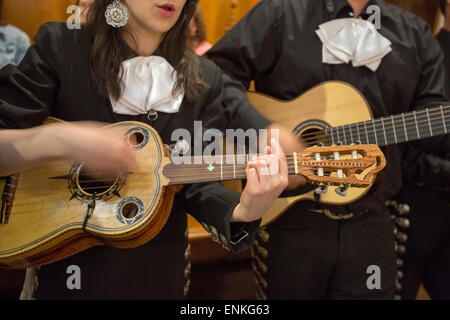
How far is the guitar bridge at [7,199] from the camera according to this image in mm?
1352

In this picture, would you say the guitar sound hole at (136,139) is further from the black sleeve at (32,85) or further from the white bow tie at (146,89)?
the black sleeve at (32,85)

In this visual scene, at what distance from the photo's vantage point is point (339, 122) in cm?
176

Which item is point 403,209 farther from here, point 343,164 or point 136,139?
point 136,139

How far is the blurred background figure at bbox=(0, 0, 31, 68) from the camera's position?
1614 mm

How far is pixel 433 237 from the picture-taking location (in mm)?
2201

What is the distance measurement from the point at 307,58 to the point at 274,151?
0.74 m

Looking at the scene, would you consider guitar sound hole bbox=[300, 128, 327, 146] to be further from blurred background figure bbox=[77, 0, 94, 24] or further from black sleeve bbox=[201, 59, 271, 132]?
blurred background figure bbox=[77, 0, 94, 24]

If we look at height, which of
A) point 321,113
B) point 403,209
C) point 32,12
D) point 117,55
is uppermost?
point 32,12

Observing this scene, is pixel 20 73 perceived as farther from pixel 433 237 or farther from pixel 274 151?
pixel 433 237

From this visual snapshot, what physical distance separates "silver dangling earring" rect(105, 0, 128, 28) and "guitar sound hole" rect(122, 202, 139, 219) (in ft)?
1.82

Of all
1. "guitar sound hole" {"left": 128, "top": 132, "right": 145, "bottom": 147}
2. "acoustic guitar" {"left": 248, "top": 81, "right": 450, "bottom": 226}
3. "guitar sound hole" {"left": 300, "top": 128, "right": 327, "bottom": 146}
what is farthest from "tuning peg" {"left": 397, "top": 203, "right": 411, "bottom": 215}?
"guitar sound hole" {"left": 128, "top": 132, "right": 145, "bottom": 147}

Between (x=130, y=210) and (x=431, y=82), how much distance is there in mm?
1391

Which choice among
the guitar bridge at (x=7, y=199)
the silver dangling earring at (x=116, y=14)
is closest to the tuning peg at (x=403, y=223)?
the silver dangling earring at (x=116, y=14)

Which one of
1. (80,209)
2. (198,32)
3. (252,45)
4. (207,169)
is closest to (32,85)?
(80,209)
